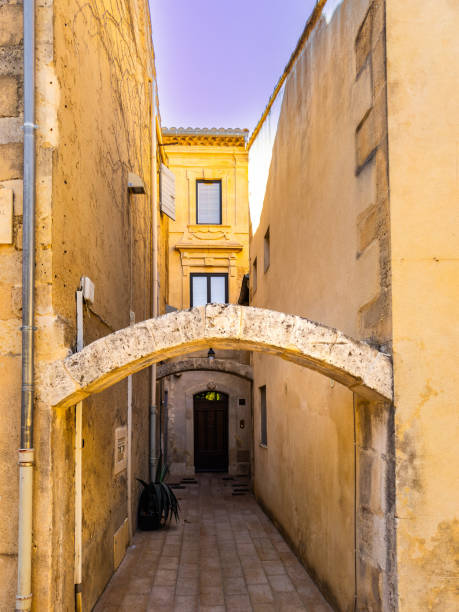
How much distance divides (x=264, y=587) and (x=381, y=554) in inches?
90.7

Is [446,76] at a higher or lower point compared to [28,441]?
higher

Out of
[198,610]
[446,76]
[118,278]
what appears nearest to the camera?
[446,76]

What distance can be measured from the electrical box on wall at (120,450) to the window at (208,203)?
345 inches

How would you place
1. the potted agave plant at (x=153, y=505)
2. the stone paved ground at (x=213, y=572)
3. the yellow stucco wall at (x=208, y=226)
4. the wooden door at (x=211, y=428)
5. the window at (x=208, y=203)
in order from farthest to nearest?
the window at (x=208, y=203)
the wooden door at (x=211, y=428)
the yellow stucco wall at (x=208, y=226)
the potted agave plant at (x=153, y=505)
the stone paved ground at (x=213, y=572)

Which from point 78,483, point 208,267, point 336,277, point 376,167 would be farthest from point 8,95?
point 208,267

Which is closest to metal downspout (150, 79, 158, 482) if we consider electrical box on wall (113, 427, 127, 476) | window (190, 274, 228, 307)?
electrical box on wall (113, 427, 127, 476)

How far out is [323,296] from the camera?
16.5 feet

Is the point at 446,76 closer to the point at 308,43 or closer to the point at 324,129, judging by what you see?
the point at 324,129

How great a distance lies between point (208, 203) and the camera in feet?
47.1

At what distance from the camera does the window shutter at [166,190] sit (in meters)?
10.7

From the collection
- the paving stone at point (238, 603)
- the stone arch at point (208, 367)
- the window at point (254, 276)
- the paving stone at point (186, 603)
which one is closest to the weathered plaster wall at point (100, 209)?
the paving stone at point (186, 603)

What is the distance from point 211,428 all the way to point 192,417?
94 cm

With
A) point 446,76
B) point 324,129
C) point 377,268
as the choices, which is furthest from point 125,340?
point 324,129

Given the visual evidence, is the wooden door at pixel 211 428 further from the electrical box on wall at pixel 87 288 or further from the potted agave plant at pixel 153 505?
the electrical box on wall at pixel 87 288
